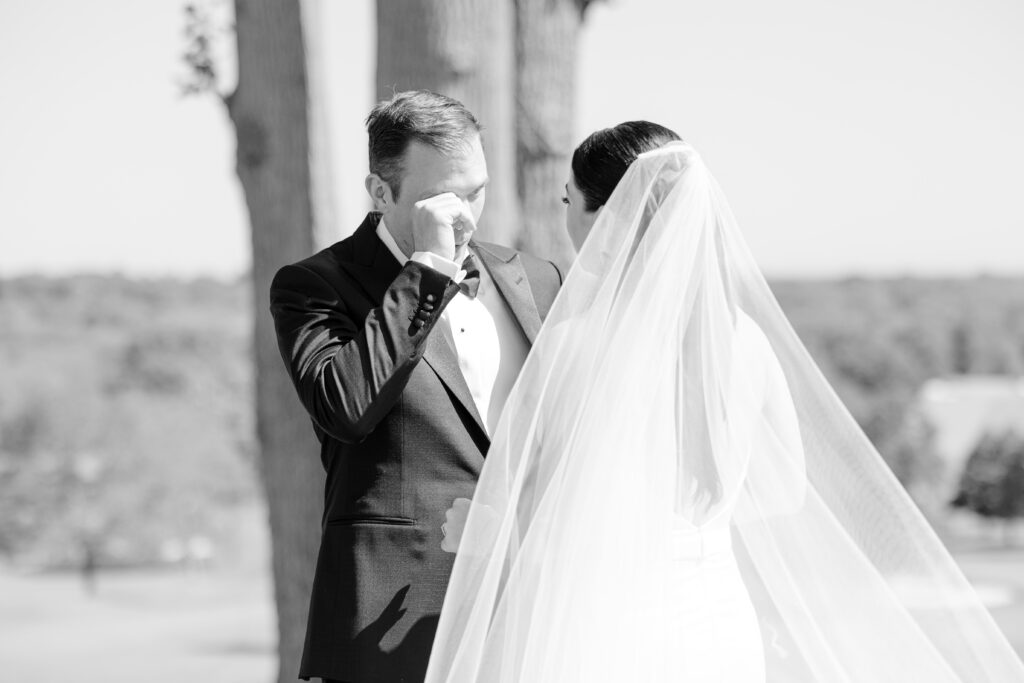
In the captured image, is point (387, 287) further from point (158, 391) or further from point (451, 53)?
point (158, 391)

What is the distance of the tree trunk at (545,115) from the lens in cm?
523

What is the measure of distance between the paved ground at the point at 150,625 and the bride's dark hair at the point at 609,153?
9.75 m

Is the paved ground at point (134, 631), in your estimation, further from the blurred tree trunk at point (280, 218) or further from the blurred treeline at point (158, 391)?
the blurred tree trunk at point (280, 218)

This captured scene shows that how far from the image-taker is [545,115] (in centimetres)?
538

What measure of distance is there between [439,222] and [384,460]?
49cm

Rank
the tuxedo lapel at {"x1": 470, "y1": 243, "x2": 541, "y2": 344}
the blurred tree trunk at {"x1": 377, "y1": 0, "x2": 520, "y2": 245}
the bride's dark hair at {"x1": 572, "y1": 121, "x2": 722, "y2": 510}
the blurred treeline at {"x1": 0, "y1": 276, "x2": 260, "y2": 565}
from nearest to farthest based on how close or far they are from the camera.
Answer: the bride's dark hair at {"x1": 572, "y1": 121, "x2": 722, "y2": 510}
the tuxedo lapel at {"x1": 470, "y1": 243, "x2": 541, "y2": 344}
the blurred tree trunk at {"x1": 377, "y1": 0, "x2": 520, "y2": 245}
the blurred treeline at {"x1": 0, "y1": 276, "x2": 260, "y2": 565}

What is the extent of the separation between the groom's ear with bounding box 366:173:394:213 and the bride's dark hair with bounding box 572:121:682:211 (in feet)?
1.40

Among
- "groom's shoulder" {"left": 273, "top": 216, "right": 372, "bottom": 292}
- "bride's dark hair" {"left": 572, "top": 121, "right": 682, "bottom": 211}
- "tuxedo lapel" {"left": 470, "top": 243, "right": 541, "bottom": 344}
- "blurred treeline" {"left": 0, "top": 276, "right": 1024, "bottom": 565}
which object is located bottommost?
"blurred treeline" {"left": 0, "top": 276, "right": 1024, "bottom": 565}

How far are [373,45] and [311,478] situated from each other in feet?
5.83

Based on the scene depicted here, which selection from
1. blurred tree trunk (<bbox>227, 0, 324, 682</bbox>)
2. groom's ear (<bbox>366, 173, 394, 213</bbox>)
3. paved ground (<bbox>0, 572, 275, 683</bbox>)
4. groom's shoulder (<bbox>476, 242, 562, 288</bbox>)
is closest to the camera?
groom's ear (<bbox>366, 173, 394, 213</bbox>)

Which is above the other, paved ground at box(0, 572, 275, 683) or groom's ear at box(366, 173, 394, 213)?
groom's ear at box(366, 173, 394, 213)

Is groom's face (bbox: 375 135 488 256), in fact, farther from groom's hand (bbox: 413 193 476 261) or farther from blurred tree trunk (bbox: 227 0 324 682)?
blurred tree trunk (bbox: 227 0 324 682)

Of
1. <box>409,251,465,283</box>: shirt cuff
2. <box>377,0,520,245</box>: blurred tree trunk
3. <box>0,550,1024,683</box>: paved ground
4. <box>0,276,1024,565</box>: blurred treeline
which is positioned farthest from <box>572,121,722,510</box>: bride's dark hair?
<box>0,276,1024,565</box>: blurred treeline

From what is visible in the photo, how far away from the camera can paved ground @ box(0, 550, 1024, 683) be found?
14461 millimetres
